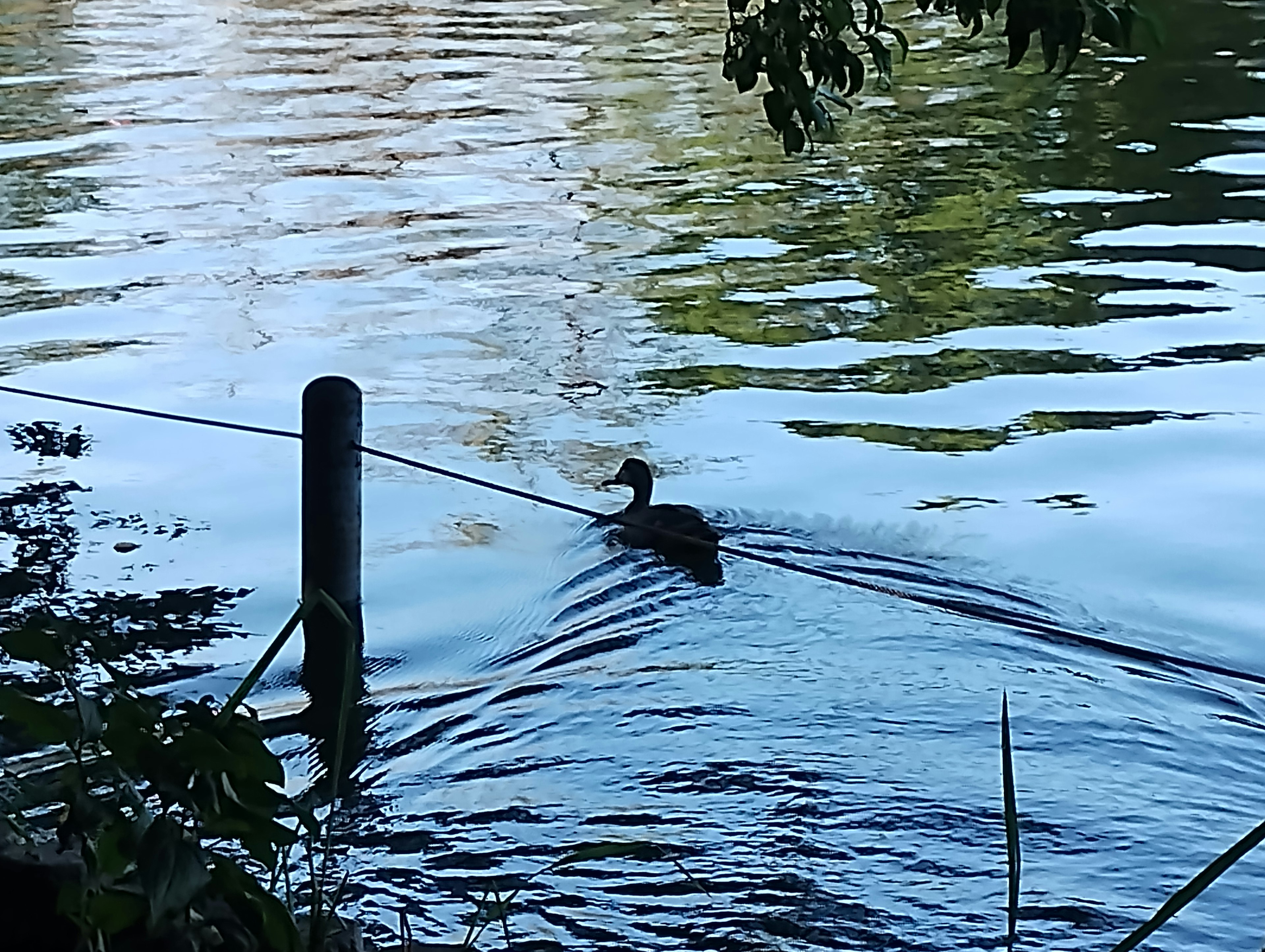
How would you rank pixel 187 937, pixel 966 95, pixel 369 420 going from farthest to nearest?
pixel 966 95 → pixel 369 420 → pixel 187 937

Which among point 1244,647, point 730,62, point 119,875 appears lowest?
point 1244,647

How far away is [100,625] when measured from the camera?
6656mm

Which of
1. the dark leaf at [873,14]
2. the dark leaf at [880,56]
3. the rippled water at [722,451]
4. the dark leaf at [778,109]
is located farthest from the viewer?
the rippled water at [722,451]

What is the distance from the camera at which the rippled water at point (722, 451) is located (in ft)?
17.4

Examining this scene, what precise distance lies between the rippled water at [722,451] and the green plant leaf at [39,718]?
2.79 m

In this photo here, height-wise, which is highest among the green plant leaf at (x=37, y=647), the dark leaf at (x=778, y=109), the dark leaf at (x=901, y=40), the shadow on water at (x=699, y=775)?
the dark leaf at (x=901, y=40)

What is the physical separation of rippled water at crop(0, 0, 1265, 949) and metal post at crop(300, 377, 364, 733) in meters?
0.18

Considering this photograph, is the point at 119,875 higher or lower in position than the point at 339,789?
higher

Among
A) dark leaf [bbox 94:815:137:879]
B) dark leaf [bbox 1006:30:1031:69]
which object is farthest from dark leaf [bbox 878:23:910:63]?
dark leaf [bbox 94:815:137:879]

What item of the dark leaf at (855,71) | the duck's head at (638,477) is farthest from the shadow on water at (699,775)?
the dark leaf at (855,71)

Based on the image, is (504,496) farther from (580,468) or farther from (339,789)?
(339,789)

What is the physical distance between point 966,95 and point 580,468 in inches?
455

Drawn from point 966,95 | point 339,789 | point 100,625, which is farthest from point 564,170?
point 339,789

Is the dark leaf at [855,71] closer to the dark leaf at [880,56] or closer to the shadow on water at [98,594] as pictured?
the dark leaf at [880,56]
